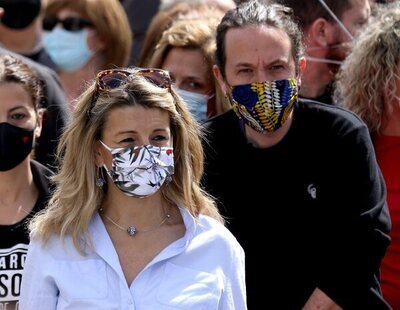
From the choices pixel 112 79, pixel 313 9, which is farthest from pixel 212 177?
pixel 313 9

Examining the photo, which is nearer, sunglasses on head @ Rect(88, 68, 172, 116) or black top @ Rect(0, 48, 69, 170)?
sunglasses on head @ Rect(88, 68, 172, 116)

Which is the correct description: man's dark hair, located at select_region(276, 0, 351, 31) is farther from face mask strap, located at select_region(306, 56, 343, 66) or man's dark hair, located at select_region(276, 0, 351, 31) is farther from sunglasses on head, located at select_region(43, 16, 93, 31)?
sunglasses on head, located at select_region(43, 16, 93, 31)

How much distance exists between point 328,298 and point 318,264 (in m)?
0.14

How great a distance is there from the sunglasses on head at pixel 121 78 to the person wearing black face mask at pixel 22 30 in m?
2.92

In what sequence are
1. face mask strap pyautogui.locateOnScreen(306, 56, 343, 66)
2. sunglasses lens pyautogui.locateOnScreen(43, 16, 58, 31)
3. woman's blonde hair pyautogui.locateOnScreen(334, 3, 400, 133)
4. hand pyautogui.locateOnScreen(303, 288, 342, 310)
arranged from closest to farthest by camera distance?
hand pyautogui.locateOnScreen(303, 288, 342, 310) → woman's blonde hair pyautogui.locateOnScreen(334, 3, 400, 133) → face mask strap pyautogui.locateOnScreen(306, 56, 343, 66) → sunglasses lens pyautogui.locateOnScreen(43, 16, 58, 31)

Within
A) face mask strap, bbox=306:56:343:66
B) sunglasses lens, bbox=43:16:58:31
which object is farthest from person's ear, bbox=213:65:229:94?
sunglasses lens, bbox=43:16:58:31

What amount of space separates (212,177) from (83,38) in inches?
91.2

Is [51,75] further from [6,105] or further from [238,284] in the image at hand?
[238,284]

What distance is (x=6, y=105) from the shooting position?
486 cm

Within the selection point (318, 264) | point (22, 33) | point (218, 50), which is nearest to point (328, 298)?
point (318, 264)

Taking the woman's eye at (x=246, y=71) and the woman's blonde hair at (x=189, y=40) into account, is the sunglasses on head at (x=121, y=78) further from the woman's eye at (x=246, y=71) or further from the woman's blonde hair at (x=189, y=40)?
the woman's blonde hair at (x=189, y=40)

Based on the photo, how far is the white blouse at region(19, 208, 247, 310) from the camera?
13.2ft

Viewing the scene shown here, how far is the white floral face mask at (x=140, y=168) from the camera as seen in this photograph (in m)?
4.15

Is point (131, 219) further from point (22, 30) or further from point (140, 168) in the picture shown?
point (22, 30)
